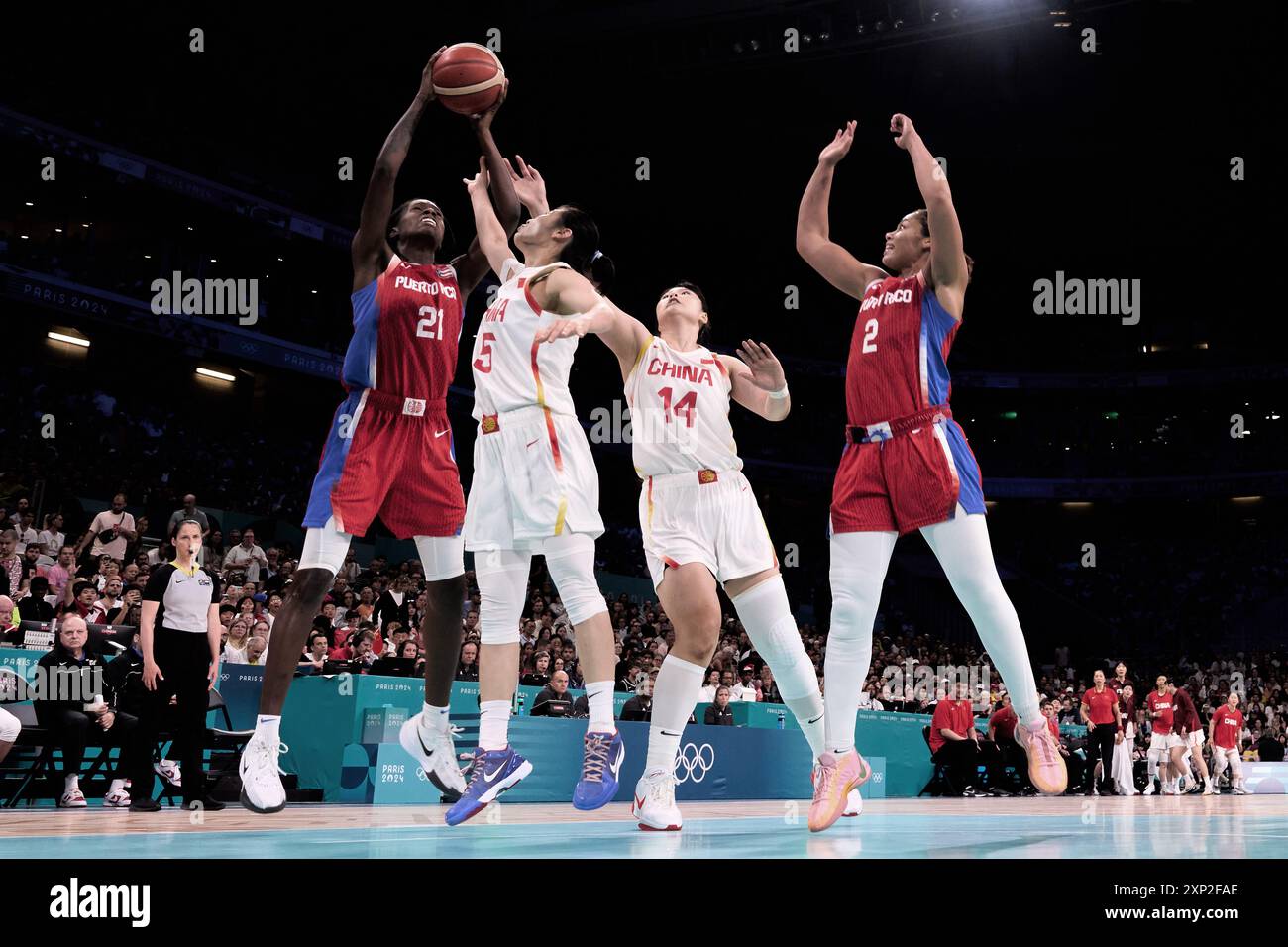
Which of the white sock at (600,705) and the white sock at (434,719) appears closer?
the white sock at (600,705)

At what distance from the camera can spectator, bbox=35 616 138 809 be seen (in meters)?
9.18

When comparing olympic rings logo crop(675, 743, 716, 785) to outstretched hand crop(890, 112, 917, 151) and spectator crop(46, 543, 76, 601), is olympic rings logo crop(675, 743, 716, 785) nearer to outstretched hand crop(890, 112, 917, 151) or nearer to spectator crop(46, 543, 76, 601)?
spectator crop(46, 543, 76, 601)

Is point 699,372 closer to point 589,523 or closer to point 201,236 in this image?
point 589,523

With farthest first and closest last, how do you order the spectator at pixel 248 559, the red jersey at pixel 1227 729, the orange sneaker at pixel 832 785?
the red jersey at pixel 1227 729, the spectator at pixel 248 559, the orange sneaker at pixel 832 785

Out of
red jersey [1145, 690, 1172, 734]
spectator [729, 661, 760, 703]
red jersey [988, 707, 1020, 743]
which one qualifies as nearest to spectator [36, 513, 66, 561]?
spectator [729, 661, 760, 703]

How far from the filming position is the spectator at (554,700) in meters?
12.9

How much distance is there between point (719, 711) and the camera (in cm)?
1491

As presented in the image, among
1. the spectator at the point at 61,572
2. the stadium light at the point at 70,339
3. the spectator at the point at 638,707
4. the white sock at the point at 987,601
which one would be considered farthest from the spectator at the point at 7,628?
the stadium light at the point at 70,339

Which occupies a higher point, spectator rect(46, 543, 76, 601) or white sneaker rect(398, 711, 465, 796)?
spectator rect(46, 543, 76, 601)

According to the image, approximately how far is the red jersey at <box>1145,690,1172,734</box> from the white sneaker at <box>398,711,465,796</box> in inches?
656

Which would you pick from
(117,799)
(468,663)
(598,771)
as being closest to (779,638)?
(598,771)

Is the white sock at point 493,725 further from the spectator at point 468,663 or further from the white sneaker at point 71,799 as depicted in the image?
the spectator at point 468,663

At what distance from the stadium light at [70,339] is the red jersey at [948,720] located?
64.7 ft

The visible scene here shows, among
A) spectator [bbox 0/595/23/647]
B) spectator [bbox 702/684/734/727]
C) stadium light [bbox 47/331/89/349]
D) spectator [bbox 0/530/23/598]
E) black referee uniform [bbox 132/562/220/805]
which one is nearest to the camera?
black referee uniform [bbox 132/562/220/805]
